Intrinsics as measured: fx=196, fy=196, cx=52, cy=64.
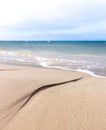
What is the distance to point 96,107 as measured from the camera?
3.63 metres

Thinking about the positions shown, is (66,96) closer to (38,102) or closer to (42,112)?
(38,102)

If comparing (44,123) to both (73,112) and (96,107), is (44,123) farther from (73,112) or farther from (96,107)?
(96,107)

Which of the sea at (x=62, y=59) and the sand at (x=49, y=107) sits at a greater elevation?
the sand at (x=49, y=107)

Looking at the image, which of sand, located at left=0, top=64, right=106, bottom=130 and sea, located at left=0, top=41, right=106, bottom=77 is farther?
sea, located at left=0, top=41, right=106, bottom=77

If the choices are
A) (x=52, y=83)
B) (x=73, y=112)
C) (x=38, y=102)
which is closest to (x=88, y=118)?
(x=73, y=112)

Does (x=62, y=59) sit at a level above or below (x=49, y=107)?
below

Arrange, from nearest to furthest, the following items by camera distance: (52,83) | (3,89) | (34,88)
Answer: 1. (3,89)
2. (34,88)
3. (52,83)

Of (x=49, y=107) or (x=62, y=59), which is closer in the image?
(x=49, y=107)

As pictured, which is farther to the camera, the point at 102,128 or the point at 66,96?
the point at 66,96

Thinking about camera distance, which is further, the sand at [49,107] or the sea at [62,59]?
the sea at [62,59]

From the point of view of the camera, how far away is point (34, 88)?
15.7 feet

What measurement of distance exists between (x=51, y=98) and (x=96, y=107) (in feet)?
→ 3.18

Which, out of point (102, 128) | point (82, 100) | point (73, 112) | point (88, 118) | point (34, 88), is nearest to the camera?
point (102, 128)

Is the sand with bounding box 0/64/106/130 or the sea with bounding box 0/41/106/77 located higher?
the sand with bounding box 0/64/106/130
